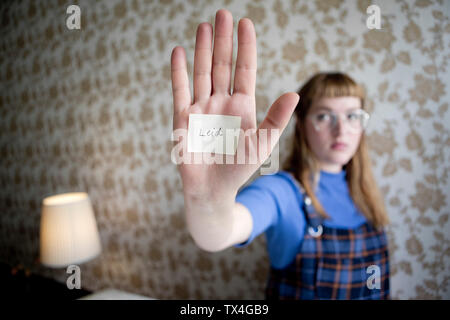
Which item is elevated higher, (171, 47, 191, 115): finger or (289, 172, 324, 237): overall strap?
(171, 47, 191, 115): finger

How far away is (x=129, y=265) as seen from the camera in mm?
1271

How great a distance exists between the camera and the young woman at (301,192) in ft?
1.36

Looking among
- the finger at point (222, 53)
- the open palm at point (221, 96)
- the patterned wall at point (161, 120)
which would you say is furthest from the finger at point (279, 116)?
the patterned wall at point (161, 120)

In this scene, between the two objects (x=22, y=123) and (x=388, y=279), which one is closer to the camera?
(x=388, y=279)

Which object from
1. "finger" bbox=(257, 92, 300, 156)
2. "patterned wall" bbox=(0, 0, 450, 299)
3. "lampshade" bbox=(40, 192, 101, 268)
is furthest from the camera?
"lampshade" bbox=(40, 192, 101, 268)

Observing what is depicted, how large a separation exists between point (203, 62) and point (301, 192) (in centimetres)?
56

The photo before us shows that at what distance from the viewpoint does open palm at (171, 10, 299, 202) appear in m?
0.40

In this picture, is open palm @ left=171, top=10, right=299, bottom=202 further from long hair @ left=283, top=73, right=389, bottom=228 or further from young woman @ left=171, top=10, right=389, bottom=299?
long hair @ left=283, top=73, right=389, bottom=228

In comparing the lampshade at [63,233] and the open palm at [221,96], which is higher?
the open palm at [221,96]

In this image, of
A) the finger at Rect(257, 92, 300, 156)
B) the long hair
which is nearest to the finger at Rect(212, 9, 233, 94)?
the finger at Rect(257, 92, 300, 156)

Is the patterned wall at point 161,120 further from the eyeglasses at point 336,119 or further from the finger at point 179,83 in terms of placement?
the finger at point 179,83
